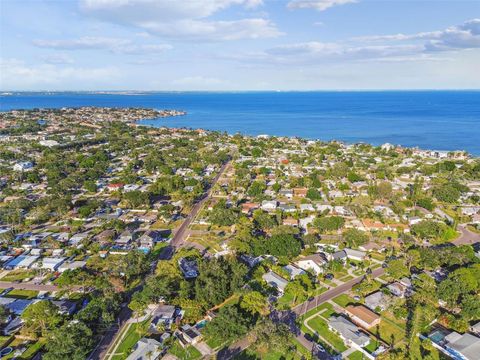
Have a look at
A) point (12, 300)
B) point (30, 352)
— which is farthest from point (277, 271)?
point (12, 300)

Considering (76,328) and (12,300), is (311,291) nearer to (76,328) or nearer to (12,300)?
(76,328)

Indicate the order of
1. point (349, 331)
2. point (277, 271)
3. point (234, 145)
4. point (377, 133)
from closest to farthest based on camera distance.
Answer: point (349, 331) → point (277, 271) → point (234, 145) → point (377, 133)

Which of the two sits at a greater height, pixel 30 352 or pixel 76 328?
pixel 76 328

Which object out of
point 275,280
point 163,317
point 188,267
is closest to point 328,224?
point 275,280

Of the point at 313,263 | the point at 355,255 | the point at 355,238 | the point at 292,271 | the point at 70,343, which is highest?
the point at 355,238

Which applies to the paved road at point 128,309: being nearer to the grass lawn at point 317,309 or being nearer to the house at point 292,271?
the house at point 292,271

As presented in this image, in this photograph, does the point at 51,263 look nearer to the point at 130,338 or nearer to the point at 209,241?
the point at 130,338

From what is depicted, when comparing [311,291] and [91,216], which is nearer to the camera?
[311,291]
